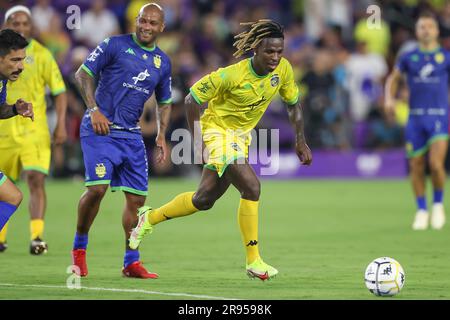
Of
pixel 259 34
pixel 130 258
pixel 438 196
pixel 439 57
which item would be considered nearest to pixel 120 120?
pixel 130 258

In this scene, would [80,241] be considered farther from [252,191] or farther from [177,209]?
[252,191]

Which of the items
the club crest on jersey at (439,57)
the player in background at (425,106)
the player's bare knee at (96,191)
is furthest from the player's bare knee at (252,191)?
the club crest on jersey at (439,57)

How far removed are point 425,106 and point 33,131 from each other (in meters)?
5.69

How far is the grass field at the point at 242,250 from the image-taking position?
9336 millimetres

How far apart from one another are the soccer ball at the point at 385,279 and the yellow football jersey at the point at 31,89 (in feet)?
16.8

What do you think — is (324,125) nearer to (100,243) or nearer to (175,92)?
(175,92)

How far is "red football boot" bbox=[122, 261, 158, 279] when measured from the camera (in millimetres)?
10250

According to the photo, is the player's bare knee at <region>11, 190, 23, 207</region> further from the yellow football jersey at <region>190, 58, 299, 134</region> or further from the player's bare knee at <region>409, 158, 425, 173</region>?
the player's bare knee at <region>409, 158, 425, 173</region>

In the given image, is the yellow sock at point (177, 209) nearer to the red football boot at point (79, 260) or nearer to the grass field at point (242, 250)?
the grass field at point (242, 250)

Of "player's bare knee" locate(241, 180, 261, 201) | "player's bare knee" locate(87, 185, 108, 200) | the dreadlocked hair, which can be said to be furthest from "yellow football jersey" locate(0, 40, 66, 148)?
"player's bare knee" locate(241, 180, 261, 201)

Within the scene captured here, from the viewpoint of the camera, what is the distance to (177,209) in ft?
34.6

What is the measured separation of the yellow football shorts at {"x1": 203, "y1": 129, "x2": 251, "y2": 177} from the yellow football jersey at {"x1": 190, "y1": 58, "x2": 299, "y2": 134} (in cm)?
10

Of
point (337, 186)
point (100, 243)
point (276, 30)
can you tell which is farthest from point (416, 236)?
point (337, 186)

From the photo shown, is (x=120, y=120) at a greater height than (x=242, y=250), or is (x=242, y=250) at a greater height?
(x=120, y=120)
